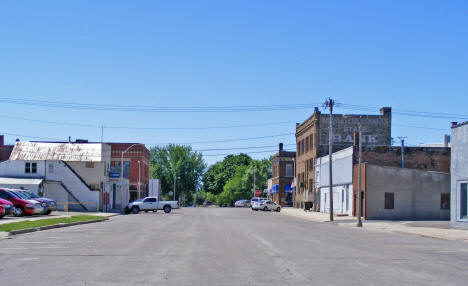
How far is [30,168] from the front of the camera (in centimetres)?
5778

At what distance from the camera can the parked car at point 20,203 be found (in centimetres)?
3675

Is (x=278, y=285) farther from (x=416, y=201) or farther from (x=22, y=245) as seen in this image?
(x=416, y=201)

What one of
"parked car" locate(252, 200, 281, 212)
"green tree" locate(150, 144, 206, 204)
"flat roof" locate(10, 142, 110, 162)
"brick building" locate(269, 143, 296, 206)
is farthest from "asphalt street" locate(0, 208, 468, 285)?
"green tree" locate(150, 144, 206, 204)

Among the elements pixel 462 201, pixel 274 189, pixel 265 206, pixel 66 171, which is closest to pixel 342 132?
pixel 265 206

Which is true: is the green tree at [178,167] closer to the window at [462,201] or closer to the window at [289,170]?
the window at [289,170]

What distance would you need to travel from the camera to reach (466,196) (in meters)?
33.1

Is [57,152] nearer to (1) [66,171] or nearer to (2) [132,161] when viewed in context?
(1) [66,171]

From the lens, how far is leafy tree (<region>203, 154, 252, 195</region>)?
142500 millimetres

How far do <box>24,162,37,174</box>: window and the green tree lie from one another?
200 ft

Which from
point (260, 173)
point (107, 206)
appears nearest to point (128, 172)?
point (107, 206)

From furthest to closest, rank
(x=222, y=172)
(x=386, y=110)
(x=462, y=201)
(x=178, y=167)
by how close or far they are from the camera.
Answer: (x=222, y=172), (x=178, y=167), (x=386, y=110), (x=462, y=201)

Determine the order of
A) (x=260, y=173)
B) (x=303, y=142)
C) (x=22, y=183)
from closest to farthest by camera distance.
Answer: (x=22, y=183)
(x=303, y=142)
(x=260, y=173)

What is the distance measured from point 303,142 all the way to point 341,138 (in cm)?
1047

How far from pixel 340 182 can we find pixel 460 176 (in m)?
23.6
